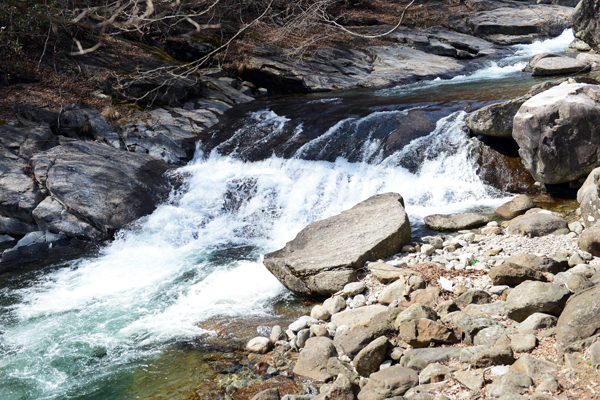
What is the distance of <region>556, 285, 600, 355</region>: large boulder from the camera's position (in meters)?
3.03

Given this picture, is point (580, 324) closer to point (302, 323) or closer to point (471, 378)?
point (471, 378)

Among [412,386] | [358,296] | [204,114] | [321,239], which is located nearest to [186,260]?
[321,239]

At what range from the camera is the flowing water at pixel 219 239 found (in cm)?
469

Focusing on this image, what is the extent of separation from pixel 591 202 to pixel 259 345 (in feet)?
15.2

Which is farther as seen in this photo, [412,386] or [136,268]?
[136,268]

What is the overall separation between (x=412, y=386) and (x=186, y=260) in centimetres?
483

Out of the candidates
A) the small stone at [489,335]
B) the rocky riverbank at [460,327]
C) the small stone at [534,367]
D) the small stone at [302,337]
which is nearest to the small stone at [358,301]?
the rocky riverbank at [460,327]

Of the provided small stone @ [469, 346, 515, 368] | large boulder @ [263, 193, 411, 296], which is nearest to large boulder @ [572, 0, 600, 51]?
large boulder @ [263, 193, 411, 296]

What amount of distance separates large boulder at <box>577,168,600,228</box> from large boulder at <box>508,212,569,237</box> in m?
0.27

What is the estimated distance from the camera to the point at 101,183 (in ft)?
28.8

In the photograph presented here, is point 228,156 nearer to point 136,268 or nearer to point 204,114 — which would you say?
point 204,114

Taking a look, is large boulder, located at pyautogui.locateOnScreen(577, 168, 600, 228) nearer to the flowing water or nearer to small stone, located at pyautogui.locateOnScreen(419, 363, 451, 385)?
the flowing water

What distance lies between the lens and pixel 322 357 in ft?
13.5

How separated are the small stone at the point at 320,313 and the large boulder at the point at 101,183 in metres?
4.96
